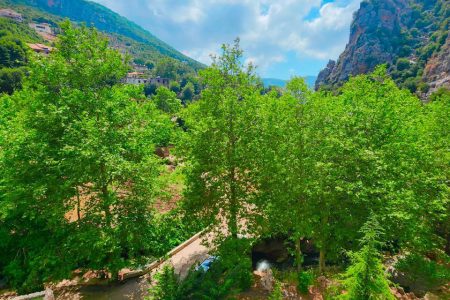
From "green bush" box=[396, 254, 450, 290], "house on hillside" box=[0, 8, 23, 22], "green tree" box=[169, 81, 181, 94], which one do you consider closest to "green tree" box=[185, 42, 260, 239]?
"green bush" box=[396, 254, 450, 290]

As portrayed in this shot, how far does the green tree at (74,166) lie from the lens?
13766 mm

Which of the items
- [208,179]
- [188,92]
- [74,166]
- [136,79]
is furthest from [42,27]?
[208,179]

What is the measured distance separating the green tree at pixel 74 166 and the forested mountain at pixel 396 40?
10985 centimetres

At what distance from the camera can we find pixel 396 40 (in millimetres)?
135125

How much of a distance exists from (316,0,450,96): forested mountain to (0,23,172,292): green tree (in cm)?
10985

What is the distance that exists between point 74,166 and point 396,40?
161 meters

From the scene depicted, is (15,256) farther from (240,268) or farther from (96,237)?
(240,268)

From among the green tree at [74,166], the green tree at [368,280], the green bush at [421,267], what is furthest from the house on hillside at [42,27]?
the green tree at [368,280]

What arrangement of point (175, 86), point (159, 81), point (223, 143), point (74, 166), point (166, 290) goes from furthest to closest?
point (159, 81)
point (175, 86)
point (223, 143)
point (74, 166)
point (166, 290)

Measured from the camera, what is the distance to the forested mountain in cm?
10838

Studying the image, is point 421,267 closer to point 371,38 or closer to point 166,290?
point 166,290

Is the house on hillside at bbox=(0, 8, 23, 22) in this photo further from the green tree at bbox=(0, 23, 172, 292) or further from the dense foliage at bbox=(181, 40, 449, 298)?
the dense foliage at bbox=(181, 40, 449, 298)

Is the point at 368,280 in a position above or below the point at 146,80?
below

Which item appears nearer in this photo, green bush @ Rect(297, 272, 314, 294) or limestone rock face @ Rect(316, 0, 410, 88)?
green bush @ Rect(297, 272, 314, 294)
